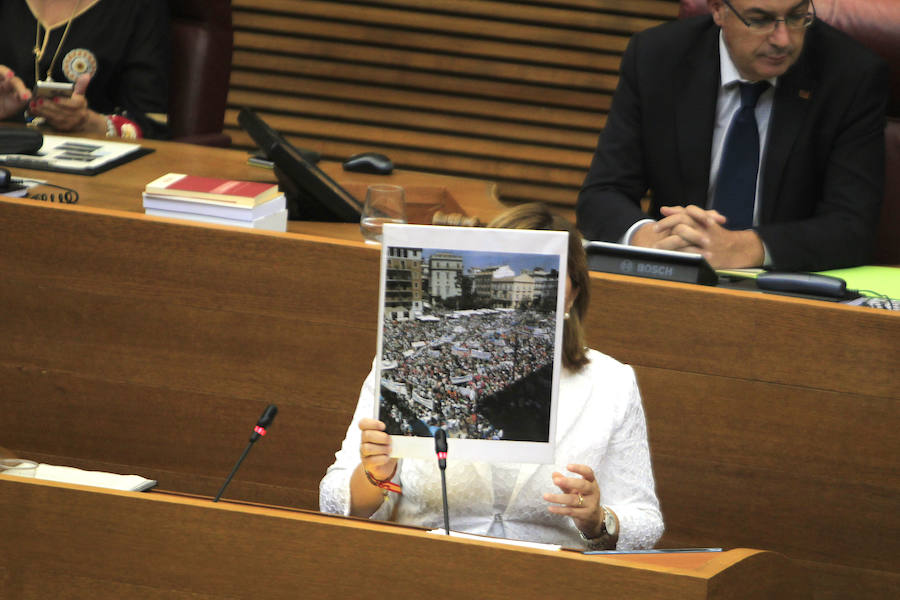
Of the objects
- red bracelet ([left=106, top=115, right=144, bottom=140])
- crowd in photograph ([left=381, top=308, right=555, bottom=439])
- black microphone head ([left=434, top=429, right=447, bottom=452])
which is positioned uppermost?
red bracelet ([left=106, top=115, right=144, bottom=140])

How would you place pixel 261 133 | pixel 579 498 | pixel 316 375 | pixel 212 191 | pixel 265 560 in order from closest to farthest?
pixel 265 560, pixel 579 498, pixel 316 375, pixel 212 191, pixel 261 133

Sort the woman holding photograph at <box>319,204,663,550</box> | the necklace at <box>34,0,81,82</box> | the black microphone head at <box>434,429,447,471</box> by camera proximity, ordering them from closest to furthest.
Answer: 1. the black microphone head at <box>434,429,447,471</box>
2. the woman holding photograph at <box>319,204,663,550</box>
3. the necklace at <box>34,0,81,82</box>

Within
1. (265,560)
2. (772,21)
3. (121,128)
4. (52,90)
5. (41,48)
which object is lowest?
(265,560)

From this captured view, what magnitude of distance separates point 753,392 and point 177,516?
1.13 metres

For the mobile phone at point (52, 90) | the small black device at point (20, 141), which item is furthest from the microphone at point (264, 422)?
the mobile phone at point (52, 90)

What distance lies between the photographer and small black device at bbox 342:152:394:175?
10.4 ft

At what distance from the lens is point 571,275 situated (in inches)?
64.1

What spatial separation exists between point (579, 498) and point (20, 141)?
6.33 ft

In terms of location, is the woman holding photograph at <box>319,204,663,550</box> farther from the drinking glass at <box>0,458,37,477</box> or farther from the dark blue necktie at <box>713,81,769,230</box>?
the dark blue necktie at <box>713,81,769,230</box>

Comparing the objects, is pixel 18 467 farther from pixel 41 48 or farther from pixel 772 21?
pixel 41 48

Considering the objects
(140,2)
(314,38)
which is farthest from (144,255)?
(314,38)

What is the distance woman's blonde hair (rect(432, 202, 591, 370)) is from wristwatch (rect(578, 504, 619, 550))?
23 centimetres

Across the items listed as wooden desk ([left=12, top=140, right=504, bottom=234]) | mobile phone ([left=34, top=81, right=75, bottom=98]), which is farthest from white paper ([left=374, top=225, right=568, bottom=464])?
mobile phone ([left=34, top=81, right=75, bottom=98])

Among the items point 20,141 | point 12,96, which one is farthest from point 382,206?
point 12,96
